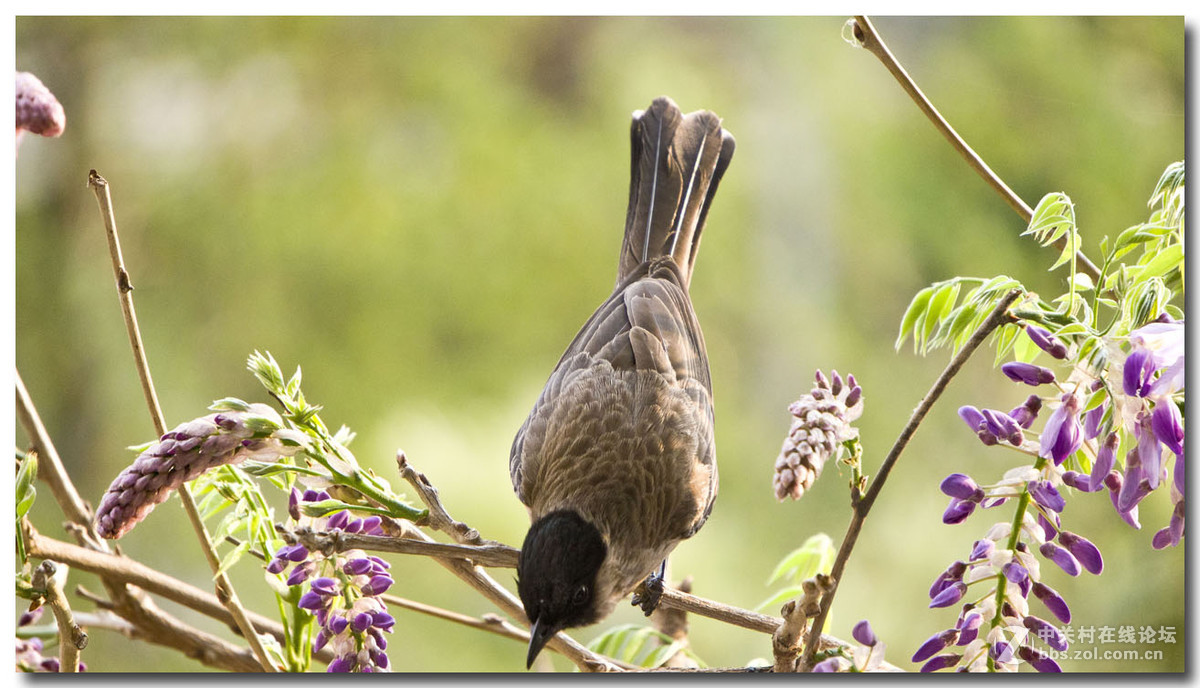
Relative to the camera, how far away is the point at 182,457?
0.75m

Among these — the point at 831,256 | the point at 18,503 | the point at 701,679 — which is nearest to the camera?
the point at 18,503

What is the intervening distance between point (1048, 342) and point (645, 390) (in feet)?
1.90

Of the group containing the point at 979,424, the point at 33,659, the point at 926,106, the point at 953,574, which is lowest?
the point at 33,659

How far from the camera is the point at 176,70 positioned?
131 cm

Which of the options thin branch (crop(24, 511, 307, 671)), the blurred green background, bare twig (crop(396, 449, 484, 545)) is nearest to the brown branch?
thin branch (crop(24, 511, 307, 671))

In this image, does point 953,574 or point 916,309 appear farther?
point 916,309

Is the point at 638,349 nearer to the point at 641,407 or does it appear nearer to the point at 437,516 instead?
the point at 641,407

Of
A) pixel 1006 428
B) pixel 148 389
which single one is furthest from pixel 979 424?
pixel 148 389

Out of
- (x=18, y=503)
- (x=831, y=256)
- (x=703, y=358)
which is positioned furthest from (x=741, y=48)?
(x=18, y=503)

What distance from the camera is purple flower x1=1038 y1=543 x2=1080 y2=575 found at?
79cm

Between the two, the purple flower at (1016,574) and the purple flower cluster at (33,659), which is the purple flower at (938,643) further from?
the purple flower cluster at (33,659)

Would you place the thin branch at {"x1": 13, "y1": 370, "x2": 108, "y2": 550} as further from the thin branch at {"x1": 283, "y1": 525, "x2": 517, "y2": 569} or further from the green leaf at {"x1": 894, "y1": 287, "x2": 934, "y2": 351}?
the green leaf at {"x1": 894, "y1": 287, "x2": 934, "y2": 351}

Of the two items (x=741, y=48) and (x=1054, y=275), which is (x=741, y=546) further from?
(x=741, y=48)

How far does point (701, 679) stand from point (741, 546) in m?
0.40
